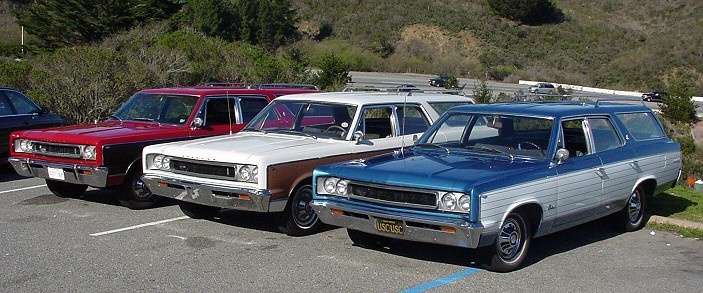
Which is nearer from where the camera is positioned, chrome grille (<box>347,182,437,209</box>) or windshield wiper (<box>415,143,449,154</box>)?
chrome grille (<box>347,182,437,209</box>)

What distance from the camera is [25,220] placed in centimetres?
963

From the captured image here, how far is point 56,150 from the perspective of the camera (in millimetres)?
10328

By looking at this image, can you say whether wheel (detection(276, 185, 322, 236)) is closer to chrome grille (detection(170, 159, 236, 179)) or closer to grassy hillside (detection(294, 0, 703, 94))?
chrome grille (detection(170, 159, 236, 179))

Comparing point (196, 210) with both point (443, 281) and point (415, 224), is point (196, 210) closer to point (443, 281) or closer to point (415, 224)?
point (415, 224)

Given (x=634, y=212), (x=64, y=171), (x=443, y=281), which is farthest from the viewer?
(x=64, y=171)

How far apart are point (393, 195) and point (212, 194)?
2.20 metres

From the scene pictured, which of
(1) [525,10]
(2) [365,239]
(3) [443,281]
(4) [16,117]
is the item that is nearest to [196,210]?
(2) [365,239]

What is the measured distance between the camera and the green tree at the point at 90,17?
136ft

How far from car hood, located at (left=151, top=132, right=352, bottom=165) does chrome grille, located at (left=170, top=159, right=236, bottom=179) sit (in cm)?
8

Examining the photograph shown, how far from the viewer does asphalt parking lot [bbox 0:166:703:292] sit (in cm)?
692

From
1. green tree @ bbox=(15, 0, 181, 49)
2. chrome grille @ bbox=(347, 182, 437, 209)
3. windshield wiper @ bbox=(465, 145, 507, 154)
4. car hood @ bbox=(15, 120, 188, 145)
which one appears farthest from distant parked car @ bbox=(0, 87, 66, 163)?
green tree @ bbox=(15, 0, 181, 49)

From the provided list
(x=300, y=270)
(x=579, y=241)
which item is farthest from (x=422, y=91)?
(x=300, y=270)

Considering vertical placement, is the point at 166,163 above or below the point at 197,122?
below

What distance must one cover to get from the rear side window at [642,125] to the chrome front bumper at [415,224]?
10.5ft
